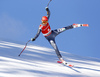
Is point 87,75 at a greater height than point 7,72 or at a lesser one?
greater

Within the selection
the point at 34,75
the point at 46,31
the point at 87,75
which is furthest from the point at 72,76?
the point at 46,31

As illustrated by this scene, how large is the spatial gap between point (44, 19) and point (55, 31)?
1.06ft

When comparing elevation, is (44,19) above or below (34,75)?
above

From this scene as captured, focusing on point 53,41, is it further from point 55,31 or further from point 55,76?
point 55,76

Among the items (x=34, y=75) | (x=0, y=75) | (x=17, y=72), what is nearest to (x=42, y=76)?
(x=34, y=75)

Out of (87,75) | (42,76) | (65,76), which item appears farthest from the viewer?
(87,75)

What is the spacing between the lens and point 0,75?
2.44 metres

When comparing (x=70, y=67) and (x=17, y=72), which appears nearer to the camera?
(x=17, y=72)

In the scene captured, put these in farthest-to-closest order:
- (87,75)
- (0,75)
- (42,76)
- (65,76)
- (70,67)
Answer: (70,67), (87,75), (65,76), (42,76), (0,75)

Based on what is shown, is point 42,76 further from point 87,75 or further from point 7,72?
point 87,75

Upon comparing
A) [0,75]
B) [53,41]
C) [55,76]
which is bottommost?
[0,75]

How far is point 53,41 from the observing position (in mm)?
3848

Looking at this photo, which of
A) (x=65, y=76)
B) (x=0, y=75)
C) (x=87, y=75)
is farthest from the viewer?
(x=87, y=75)

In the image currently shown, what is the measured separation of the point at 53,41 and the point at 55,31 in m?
0.18
